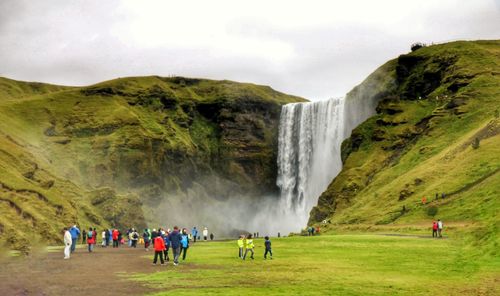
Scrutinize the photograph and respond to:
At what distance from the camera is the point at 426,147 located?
7956 cm

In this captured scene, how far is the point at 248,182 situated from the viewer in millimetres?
137875

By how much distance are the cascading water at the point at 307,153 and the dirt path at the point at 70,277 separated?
8208 cm

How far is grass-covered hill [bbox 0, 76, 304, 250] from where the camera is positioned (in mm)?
91688

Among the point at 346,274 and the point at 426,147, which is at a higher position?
the point at 426,147

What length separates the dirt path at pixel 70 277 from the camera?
19.8 m

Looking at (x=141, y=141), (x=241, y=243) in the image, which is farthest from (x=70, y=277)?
(x=141, y=141)

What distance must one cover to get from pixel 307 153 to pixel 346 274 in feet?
310

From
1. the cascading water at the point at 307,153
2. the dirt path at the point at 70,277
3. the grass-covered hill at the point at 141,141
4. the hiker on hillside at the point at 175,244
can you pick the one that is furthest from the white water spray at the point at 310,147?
the dirt path at the point at 70,277

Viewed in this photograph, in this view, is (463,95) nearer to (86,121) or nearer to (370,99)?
(370,99)

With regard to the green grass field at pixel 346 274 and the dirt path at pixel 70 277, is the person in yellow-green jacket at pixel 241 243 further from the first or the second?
the dirt path at pixel 70 277

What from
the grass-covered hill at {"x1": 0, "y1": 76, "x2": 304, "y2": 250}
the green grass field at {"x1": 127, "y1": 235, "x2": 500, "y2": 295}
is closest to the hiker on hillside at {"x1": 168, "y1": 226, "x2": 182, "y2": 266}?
the green grass field at {"x1": 127, "y1": 235, "x2": 500, "y2": 295}

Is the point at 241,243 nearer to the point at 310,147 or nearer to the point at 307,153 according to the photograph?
the point at 310,147

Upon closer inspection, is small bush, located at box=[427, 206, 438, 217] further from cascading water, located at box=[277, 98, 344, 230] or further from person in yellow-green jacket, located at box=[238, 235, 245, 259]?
cascading water, located at box=[277, 98, 344, 230]

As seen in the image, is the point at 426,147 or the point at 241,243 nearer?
the point at 241,243
